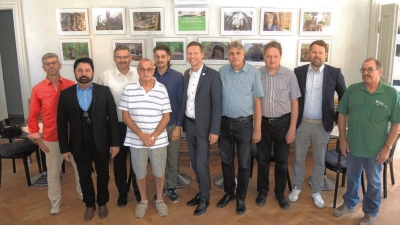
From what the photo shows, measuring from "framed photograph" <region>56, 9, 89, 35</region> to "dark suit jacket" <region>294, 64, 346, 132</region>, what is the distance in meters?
3.63

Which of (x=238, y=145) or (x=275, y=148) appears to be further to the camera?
(x=275, y=148)

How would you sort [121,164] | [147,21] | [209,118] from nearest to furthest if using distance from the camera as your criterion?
[209,118]
[121,164]
[147,21]

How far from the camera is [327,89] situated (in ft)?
11.1

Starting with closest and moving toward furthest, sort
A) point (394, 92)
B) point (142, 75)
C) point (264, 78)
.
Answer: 1. point (394, 92)
2. point (142, 75)
3. point (264, 78)

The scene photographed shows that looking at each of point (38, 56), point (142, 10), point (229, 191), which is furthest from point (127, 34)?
point (229, 191)

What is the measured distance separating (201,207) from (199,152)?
0.63 metres

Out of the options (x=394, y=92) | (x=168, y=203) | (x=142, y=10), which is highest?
(x=142, y=10)

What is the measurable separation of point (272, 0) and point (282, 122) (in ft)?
8.48

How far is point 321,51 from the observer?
3.37 m

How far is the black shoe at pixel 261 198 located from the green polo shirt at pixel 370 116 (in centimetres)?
107

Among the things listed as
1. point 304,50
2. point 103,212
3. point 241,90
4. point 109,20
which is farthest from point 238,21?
point 103,212

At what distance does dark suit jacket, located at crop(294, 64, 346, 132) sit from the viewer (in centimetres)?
340

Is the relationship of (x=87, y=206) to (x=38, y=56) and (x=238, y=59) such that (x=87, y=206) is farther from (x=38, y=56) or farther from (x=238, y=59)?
(x=38, y=56)

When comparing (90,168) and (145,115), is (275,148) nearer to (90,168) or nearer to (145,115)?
(145,115)
